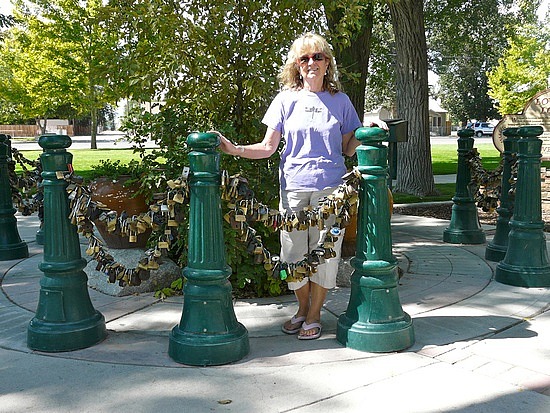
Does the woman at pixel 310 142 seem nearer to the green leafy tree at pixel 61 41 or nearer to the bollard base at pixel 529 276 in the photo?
the bollard base at pixel 529 276

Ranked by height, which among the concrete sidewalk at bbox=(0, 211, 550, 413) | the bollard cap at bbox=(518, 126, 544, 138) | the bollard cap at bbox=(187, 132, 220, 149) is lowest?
the concrete sidewalk at bbox=(0, 211, 550, 413)

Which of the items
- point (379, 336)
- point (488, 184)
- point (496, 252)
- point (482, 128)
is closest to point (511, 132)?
point (488, 184)

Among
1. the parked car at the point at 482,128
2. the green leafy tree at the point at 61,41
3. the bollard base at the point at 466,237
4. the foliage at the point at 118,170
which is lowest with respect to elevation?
the bollard base at the point at 466,237

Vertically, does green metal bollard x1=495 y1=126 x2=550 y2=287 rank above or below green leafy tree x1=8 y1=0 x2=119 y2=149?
below

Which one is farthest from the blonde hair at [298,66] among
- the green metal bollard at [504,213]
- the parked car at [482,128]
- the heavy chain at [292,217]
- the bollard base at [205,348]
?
the parked car at [482,128]

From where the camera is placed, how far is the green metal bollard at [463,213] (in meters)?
6.94

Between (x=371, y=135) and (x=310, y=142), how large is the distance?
0.39 metres

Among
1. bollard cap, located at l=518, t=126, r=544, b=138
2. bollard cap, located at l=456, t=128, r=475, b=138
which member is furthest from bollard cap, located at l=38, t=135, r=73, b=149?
bollard cap, located at l=456, t=128, r=475, b=138

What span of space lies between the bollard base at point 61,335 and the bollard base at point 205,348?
24.5 inches

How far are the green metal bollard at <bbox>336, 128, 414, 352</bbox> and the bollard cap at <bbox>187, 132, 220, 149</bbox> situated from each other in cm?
89

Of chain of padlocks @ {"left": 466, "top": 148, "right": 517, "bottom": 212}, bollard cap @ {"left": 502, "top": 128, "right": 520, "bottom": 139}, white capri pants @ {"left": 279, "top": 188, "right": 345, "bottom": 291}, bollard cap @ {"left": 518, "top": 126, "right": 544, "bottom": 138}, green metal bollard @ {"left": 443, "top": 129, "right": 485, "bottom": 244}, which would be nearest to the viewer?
white capri pants @ {"left": 279, "top": 188, "right": 345, "bottom": 291}

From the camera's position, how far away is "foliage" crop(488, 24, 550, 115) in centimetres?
3691

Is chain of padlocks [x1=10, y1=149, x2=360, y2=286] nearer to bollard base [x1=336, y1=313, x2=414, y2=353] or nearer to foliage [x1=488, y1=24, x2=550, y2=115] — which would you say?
bollard base [x1=336, y1=313, x2=414, y2=353]

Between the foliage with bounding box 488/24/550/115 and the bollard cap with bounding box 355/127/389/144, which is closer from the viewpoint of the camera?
the bollard cap with bounding box 355/127/389/144
